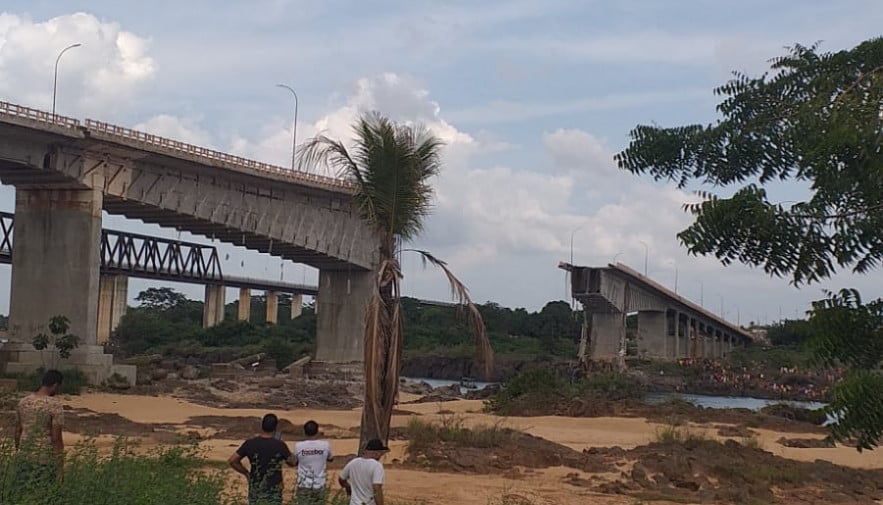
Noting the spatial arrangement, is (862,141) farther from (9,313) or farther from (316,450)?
(9,313)

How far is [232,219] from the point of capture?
5578cm

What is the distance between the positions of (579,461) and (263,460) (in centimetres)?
1343

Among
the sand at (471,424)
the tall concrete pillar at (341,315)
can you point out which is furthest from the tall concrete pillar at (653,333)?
the sand at (471,424)

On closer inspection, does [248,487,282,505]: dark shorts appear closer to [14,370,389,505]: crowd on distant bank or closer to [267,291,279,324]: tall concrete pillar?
[14,370,389,505]: crowd on distant bank

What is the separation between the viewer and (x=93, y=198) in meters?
45.8

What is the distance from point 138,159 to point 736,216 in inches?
1742

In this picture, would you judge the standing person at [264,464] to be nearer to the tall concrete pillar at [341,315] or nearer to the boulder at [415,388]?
the boulder at [415,388]

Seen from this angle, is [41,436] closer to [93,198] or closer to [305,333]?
[93,198]

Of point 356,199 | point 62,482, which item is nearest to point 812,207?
point 62,482

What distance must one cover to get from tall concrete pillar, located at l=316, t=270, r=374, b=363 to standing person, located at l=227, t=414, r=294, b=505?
187 ft

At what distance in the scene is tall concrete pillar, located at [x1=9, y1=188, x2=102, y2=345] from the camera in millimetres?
45375

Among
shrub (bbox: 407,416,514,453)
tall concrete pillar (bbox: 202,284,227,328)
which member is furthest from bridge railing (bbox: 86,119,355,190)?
tall concrete pillar (bbox: 202,284,227,328)

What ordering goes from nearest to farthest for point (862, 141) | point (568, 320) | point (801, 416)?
point (862, 141)
point (801, 416)
point (568, 320)

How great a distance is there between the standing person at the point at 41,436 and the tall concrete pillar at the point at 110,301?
78.3m
